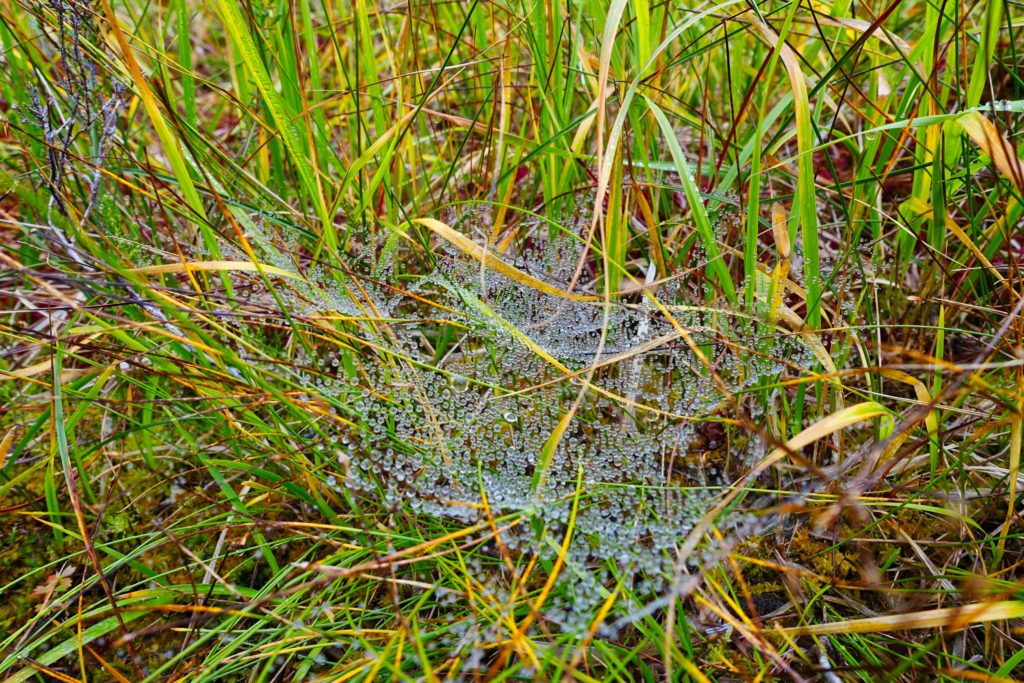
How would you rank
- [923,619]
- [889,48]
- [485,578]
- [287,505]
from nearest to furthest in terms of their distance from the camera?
[923,619], [485,578], [287,505], [889,48]

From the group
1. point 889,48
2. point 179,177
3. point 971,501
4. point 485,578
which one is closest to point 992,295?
point 971,501

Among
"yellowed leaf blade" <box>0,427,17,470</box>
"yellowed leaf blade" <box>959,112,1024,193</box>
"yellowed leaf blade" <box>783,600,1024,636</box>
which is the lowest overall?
"yellowed leaf blade" <box>783,600,1024,636</box>

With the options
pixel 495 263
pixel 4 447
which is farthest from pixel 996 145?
pixel 4 447

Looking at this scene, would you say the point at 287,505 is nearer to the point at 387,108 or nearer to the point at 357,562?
the point at 357,562

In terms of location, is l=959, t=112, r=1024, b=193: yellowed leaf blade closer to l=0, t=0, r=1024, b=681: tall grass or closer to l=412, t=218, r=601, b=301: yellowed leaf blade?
l=0, t=0, r=1024, b=681: tall grass

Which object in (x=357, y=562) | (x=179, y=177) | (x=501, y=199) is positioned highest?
(x=179, y=177)

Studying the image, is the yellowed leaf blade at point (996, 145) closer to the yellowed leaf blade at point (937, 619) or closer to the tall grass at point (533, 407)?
the tall grass at point (533, 407)

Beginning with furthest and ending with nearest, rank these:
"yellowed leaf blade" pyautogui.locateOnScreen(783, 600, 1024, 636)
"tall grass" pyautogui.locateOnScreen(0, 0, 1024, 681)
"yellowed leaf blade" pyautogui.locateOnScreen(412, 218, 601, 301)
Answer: "yellowed leaf blade" pyautogui.locateOnScreen(412, 218, 601, 301), "tall grass" pyautogui.locateOnScreen(0, 0, 1024, 681), "yellowed leaf blade" pyautogui.locateOnScreen(783, 600, 1024, 636)

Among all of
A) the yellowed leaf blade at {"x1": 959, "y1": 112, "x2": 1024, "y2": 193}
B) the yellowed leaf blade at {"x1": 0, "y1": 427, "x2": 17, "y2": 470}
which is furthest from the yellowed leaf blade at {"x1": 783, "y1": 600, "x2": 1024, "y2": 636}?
the yellowed leaf blade at {"x1": 0, "y1": 427, "x2": 17, "y2": 470}
